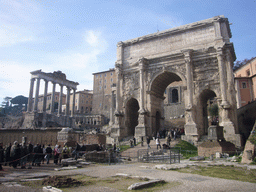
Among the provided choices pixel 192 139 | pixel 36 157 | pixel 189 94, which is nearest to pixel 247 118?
pixel 189 94

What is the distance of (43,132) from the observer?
71.4ft

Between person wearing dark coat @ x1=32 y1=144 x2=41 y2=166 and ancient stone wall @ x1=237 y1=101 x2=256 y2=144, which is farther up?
ancient stone wall @ x1=237 y1=101 x2=256 y2=144

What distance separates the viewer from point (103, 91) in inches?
2931

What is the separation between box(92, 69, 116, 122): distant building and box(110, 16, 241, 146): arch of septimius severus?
46720 millimetres

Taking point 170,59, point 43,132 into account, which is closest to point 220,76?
point 170,59

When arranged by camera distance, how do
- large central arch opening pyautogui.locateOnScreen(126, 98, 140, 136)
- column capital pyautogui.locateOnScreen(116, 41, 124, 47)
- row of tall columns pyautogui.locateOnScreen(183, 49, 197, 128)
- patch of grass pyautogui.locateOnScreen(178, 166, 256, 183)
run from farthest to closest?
column capital pyautogui.locateOnScreen(116, 41, 124, 47), large central arch opening pyautogui.locateOnScreen(126, 98, 140, 136), row of tall columns pyautogui.locateOnScreen(183, 49, 197, 128), patch of grass pyautogui.locateOnScreen(178, 166, 256, 183)

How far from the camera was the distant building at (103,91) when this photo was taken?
72.4 metres

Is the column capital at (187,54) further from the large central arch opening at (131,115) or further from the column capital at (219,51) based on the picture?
the large central arch opening at (131,115)

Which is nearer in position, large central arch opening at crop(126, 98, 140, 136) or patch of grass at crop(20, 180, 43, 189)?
patch of grass at crop(20, 180, 43, 189)

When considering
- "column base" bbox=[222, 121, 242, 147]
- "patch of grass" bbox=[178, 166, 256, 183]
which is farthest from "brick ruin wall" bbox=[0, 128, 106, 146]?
"patch of grass" bbox=[178, 166, 256, 183]

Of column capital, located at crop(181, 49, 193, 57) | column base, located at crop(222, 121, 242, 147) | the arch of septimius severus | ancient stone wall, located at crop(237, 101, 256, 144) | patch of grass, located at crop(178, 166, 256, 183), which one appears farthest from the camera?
ancient stone wall, located at crop(237, 101, 256, 144)

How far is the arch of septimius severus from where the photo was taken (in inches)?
761

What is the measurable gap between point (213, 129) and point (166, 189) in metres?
10.9

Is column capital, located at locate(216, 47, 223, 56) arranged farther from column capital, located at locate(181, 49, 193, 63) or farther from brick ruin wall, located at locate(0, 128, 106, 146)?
brick ruin wall, located at locate(0, 128, 106, 146)
